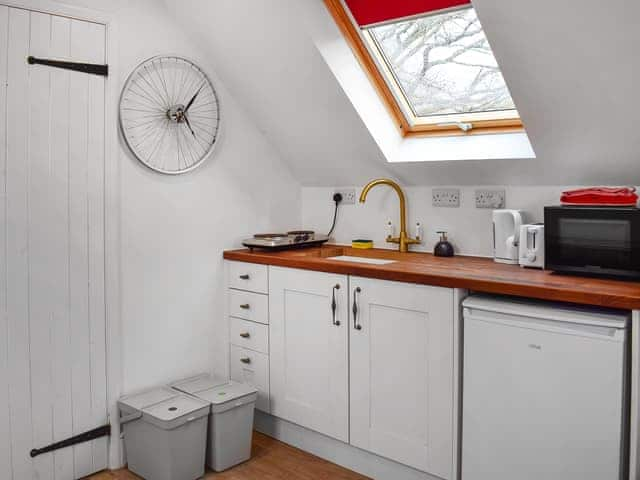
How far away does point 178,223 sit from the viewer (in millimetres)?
3014

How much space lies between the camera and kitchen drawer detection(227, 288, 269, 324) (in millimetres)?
3047

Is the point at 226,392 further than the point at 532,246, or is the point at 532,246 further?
the point at 226,392

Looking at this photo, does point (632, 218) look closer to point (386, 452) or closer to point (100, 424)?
point (386, 452)

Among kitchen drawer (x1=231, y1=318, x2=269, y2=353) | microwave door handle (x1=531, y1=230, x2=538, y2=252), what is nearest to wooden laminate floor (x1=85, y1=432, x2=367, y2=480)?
→ kitchen drawer (x1=231, y1=318, x2=269, y2=353)

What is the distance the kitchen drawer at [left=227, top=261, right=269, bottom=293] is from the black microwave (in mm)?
1369

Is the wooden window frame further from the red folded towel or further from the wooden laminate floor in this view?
the wooden laminate floor

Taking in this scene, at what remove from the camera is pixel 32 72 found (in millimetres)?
2430

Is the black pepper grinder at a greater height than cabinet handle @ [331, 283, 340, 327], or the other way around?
the black pepper grinder

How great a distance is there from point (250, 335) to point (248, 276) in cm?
31

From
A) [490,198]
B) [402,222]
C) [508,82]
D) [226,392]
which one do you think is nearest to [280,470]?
[226,392]

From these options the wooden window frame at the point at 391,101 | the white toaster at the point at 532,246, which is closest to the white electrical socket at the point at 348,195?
the wooden window frame at the point at 391,101

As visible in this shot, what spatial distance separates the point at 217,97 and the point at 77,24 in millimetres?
790

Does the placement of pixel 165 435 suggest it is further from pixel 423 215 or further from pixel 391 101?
pixel 391 101

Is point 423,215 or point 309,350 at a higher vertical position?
point 423,215
